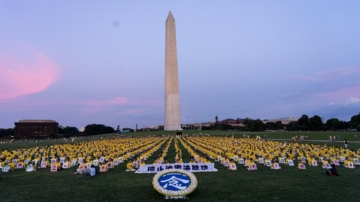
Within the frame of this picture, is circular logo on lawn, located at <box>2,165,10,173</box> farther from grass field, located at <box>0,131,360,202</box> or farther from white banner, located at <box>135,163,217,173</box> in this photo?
white banner, located at <box>135,163,217,173</box>

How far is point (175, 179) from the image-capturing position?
10.7 metres

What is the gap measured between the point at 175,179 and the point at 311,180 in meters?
6.93

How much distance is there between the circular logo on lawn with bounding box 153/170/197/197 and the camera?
9969 mm

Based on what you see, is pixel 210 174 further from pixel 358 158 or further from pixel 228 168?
pixel 358 158

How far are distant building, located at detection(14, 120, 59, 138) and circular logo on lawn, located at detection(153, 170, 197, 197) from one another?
309ft

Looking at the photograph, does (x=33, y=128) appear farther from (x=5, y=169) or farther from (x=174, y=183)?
(x=174, y=183)

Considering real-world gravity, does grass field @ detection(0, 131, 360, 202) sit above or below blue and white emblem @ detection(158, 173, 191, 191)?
below

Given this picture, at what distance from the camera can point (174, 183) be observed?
10477 millimetres

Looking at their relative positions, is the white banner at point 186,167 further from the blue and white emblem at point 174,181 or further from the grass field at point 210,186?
the blue and white emblem at point 174,181

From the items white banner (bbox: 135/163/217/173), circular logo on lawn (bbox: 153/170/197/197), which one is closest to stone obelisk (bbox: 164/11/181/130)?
white banner (bbox: 135/163/217/173)

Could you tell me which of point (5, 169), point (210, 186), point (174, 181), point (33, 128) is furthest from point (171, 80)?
point (174, 181)

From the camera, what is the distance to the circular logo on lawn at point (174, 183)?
997 cm

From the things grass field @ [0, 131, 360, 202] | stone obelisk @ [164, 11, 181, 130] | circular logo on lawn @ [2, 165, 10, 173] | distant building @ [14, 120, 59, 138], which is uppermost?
stone obelisk @ [164, 11, 181, 130]

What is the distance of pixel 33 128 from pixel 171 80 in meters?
54.6
